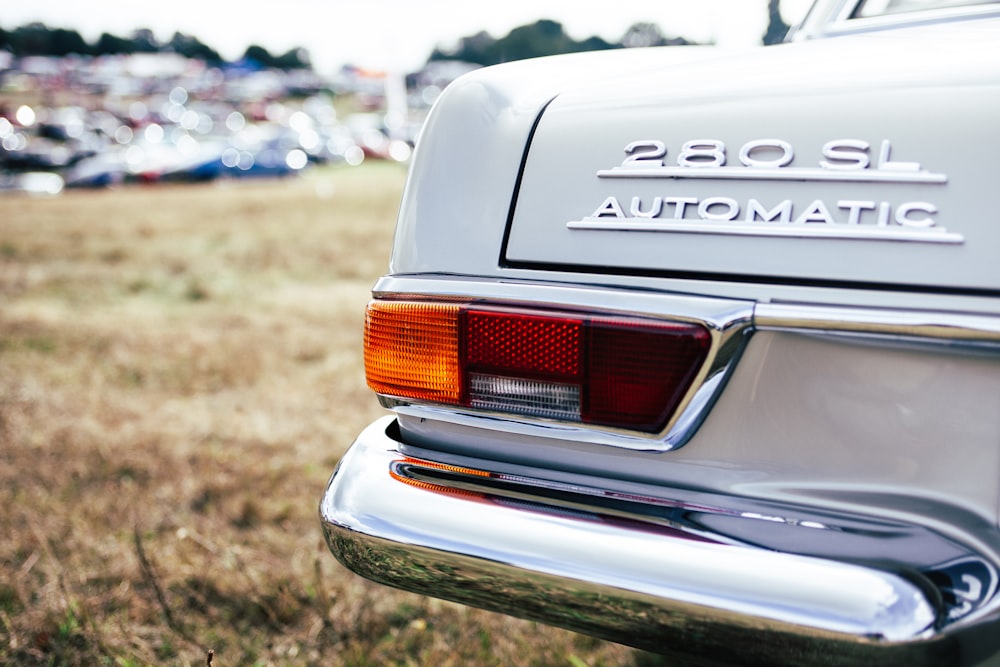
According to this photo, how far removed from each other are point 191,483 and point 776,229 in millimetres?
2289

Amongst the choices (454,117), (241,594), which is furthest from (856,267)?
(241,594)

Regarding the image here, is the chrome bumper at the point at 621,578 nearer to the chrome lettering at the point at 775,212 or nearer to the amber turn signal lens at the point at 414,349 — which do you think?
the amber turn signal lens at the point at 414,349

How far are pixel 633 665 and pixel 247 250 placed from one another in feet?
22.0

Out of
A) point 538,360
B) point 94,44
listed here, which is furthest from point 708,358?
point 94,44

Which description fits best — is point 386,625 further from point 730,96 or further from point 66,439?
point 66,439

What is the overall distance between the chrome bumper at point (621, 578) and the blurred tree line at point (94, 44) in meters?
65.0

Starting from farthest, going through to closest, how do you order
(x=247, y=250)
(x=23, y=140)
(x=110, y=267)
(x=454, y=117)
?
(x=23, y=140) < (x=247, y=250) < (x=110, y=267) < (x=454, y=117)

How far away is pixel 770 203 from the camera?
108cm

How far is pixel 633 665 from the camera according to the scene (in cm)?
190

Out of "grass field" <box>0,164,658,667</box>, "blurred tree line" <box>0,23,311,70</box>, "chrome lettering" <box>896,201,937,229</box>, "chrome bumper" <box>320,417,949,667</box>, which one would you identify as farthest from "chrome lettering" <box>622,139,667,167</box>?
"blurred tree line" <box>0,23,311,70</box>

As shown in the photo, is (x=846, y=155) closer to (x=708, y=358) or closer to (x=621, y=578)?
(x=708, y=358)

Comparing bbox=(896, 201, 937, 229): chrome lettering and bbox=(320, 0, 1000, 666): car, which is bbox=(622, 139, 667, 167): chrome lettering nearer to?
bbox=(320, 0, 1000, 666): car

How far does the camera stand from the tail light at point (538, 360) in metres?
1.13

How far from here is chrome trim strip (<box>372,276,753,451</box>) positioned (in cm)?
108
